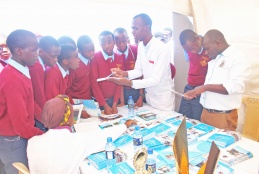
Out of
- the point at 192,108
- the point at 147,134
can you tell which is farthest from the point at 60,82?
the point at 192,108

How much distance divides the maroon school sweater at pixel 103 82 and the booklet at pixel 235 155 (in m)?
1.18

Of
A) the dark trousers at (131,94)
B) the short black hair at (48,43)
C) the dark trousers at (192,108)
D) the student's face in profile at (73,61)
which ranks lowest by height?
the dark trousers at (192,108)

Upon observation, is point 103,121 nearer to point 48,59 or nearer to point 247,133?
point 48,59

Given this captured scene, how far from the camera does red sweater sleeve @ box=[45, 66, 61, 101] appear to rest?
174cm

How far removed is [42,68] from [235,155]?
149 centimetres

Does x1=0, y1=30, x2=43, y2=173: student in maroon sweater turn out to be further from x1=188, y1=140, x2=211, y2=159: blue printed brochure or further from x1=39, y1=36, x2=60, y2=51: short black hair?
x1=188, y1=140, x2=211, y2=159: blue printed brochure

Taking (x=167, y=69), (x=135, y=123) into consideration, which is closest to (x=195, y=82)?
(x=167, y=69)

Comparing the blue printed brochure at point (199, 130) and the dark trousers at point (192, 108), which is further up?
the blue printed brochure at point (199, 130)

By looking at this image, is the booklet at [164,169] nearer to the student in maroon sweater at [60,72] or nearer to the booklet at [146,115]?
the booklet at [146,115]

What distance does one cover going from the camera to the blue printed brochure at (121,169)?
3.92 ft

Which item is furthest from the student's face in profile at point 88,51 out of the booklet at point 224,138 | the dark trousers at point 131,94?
the booklet at point 224,138

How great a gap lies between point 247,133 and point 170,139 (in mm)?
1220

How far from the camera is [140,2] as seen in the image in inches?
90.8

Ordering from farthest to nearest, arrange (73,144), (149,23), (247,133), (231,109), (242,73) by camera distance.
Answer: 1. (247,133)
2. (149,23)
3. (231,109)
4. (242,73)
5. (73,144)
